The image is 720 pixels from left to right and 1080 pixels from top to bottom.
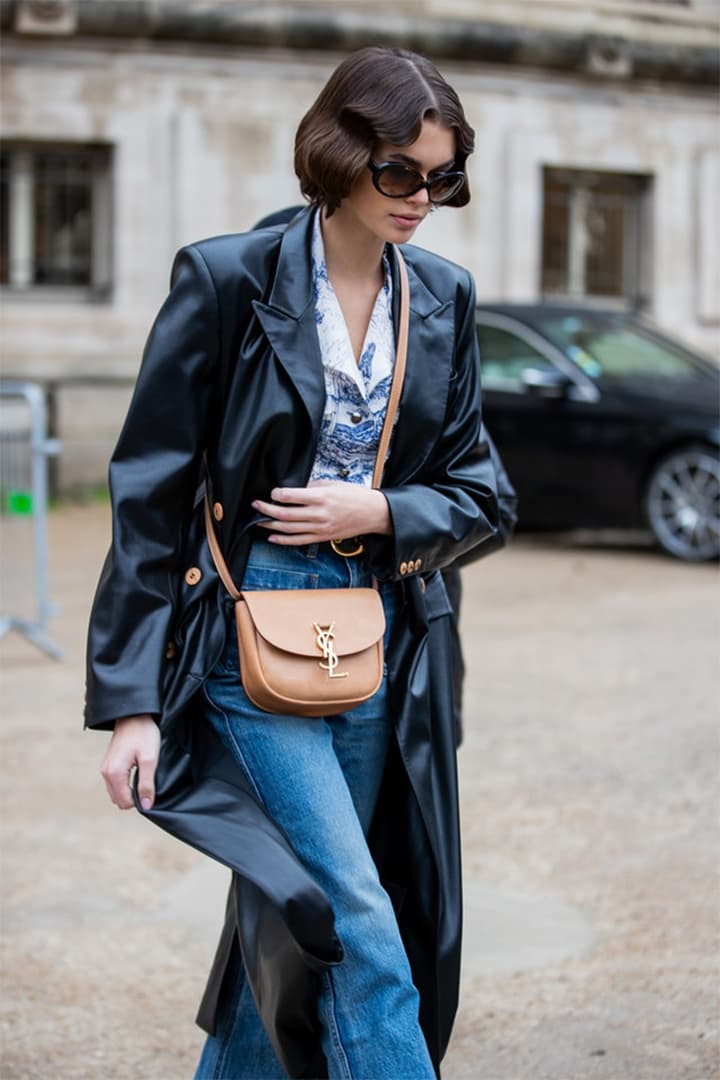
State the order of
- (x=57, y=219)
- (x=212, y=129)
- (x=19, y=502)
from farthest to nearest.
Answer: (x=57, y=219)
(x=212, y=129)
(x=19, y=502)

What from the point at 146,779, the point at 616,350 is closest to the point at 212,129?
the point at 616,350

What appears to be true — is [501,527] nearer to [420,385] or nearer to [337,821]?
[420,385]

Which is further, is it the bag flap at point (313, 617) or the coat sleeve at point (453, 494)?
the coat sleeve at point (453, 494)

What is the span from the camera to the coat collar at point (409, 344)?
2.83 m

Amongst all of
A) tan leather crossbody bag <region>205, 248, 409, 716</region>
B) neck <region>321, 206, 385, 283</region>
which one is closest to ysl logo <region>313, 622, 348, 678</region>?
tan leather crossbody bag <region>205, 248, 409, 716</region>

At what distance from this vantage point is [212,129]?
16859mm

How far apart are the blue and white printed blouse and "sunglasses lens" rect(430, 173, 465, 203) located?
22 centimetres

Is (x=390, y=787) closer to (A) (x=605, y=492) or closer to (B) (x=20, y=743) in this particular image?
(B) (x=20, y=743)

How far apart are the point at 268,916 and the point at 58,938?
2218mm

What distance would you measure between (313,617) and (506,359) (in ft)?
32.9

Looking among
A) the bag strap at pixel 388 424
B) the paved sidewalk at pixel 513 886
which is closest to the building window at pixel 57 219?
the paved sidewalk at pixel 513 886

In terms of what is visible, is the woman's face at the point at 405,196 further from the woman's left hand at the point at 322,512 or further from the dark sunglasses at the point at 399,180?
the woman's left hand at the point at 322,512

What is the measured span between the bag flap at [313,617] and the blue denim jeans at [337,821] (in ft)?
0.17

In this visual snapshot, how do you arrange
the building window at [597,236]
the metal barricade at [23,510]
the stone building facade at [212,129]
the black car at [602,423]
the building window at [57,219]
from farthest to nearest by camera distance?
the building window at [597,236], the building window at [57,219], the stone building facade at [212,129], the black car at [602,423], the metal barricade at [23,510]
